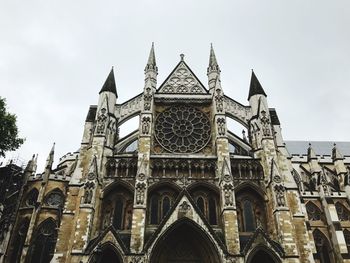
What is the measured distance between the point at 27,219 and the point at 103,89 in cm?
1226

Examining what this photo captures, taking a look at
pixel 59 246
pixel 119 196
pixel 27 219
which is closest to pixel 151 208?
pixel 119 196

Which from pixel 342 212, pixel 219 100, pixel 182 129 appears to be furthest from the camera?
pixel 342 212

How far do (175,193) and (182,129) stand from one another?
195 inches

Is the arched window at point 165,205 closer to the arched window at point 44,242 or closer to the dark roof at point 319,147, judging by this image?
the arched window at point 44,242

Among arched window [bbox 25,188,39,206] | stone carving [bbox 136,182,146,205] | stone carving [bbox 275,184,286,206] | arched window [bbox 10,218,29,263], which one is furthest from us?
arched window [bbox 25,188,39,206]

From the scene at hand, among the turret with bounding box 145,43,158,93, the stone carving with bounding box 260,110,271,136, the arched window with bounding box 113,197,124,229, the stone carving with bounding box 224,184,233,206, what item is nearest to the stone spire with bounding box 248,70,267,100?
the stone carving with bounding box 260,110,271,136

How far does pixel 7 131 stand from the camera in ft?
56.4

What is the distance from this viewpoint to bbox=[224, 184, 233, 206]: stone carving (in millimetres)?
18188

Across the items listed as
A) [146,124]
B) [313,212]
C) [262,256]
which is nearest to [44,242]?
[146,124]

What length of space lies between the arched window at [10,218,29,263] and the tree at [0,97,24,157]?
31.2 feet

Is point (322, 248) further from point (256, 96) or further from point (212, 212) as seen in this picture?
point (256, 96)

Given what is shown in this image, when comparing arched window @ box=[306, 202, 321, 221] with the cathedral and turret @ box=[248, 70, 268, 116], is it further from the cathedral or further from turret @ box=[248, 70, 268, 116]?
turret @ box=[248, 70, 268, 116]

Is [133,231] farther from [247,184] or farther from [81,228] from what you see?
[247,184]

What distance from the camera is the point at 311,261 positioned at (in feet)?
57.5
